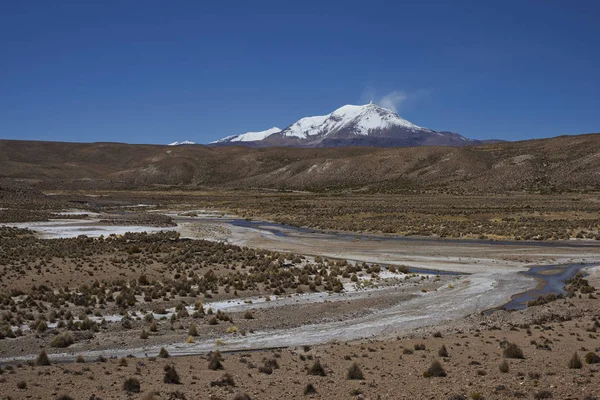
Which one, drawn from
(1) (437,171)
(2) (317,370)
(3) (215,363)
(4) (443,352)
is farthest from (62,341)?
(1) (437,171)

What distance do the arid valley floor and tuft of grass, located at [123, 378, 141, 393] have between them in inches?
2.6

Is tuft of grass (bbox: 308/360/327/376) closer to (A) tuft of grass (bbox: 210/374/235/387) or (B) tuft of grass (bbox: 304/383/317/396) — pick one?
(B) tuft of grass (bbox: 304/383/317/396)

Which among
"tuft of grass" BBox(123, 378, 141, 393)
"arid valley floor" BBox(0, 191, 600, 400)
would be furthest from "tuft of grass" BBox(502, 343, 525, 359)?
"tuft of grass" BBox(123, 378, 141, 393)

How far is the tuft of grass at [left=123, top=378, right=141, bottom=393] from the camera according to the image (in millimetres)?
11688

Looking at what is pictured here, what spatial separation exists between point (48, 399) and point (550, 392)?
10236 mm

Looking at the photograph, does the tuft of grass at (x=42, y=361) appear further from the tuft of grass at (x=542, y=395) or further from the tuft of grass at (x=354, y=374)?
the tuft of grass at (x=542, y=395)

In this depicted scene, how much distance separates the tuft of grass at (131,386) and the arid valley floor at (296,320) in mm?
66

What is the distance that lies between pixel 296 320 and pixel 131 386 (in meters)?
9.40

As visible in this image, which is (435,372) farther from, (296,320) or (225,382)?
(296,320)

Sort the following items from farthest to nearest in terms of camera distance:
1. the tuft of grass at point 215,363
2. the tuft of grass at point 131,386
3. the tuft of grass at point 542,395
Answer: the tuft of grass at point 215,363 → the tuft of grass at point 131,386 → the tuft of grass at point 542,395

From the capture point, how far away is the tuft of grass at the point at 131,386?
11.7 metres

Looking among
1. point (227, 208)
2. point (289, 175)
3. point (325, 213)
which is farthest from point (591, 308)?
point (289, 175)

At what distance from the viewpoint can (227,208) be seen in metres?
95.8

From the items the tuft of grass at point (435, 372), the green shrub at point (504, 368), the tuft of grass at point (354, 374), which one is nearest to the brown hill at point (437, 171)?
the green shrub at point (504, 368)
